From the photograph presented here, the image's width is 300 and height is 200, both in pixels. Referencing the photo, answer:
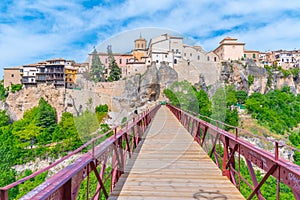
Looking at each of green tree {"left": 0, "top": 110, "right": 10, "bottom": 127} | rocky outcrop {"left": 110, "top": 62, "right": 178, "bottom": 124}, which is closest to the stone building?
rocky outcrop {"left": 110, "top": 62, "right": 178, "bottom": 124}

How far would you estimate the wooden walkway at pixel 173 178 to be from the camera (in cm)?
276

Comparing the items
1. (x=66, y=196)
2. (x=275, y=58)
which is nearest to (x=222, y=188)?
(x=66, y=196)

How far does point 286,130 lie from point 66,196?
42.6 meters

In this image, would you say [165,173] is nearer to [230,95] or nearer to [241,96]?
[230,95]

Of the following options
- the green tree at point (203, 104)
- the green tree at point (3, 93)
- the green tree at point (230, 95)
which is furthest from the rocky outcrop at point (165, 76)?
the green tree at point (3, 93)

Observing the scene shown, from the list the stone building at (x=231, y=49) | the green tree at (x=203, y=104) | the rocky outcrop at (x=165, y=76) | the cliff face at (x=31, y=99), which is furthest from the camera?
the stone building at (x=231, y=49)

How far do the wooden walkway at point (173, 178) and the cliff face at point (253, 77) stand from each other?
4350 centimetres

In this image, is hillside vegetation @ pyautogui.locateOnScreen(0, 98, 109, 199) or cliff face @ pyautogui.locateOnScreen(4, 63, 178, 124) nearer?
hillside vegetation @ pyautogui.locateOnScreen(0, 98, 109, 199)

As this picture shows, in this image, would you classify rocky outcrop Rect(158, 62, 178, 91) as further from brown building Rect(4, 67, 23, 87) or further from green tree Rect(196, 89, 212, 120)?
brown building Rect(4, 67, 23, 87)

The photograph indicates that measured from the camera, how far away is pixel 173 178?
3307 millimetres

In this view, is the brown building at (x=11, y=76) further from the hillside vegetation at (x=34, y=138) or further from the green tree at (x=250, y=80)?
the green tree at (x=250, y=80)

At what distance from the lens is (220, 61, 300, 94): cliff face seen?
45.8 meters

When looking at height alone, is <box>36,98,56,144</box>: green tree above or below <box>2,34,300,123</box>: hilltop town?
below

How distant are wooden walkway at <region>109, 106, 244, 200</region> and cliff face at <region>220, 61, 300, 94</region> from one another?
43.5 meters
